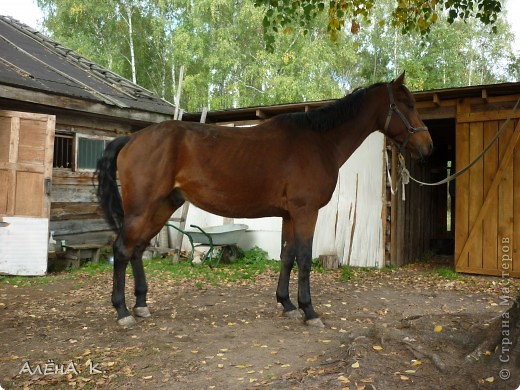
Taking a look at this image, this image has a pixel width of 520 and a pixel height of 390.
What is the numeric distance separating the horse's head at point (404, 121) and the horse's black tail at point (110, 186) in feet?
9.16

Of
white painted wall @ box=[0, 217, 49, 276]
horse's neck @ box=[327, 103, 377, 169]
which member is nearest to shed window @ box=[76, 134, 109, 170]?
white painted wall @ box=[0, 217, 49, 276]

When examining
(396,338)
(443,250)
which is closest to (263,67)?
(443,250)

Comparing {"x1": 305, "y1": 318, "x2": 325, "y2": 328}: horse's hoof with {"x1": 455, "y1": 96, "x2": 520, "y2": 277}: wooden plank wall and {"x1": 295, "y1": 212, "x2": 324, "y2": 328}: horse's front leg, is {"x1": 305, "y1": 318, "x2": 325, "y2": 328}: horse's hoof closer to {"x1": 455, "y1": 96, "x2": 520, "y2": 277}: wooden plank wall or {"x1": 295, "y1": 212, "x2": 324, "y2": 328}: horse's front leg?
{"x1": 295, "y1": 212, "x2": 324, "y2": 328}: horse's front leg

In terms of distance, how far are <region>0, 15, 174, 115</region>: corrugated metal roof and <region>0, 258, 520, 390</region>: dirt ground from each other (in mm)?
3637

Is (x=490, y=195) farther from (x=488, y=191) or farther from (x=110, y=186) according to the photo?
(x=110, y=186)

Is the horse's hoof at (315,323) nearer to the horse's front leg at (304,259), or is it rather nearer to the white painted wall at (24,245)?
the horse's front leg at (304,259)

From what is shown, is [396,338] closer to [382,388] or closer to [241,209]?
[382,388]

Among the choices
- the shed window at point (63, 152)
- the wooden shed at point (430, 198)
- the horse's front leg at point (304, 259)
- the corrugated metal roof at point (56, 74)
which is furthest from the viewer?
the shed window at point (63, 152)

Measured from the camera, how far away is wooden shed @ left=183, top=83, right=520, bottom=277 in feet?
22.8

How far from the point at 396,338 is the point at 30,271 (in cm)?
609

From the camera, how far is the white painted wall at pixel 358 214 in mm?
8242

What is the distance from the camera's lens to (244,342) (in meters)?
3.66

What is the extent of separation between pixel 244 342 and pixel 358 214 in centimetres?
521

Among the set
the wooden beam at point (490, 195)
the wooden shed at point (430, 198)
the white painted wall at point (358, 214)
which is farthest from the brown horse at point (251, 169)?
the white painted wall at point (358, 214)
